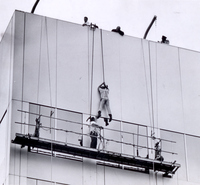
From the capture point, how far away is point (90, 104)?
1327 centimetres

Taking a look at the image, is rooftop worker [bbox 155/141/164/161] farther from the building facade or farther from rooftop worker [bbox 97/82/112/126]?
rooftop worker [bbox 97/82/112/126]

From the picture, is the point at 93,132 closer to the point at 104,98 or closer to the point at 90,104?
the point at 90,104

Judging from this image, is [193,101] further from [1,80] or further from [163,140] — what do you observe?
[1,80]

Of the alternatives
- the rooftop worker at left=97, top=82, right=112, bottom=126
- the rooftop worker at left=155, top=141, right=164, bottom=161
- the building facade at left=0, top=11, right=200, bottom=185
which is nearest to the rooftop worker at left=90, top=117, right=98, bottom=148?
the building facade at left=0, top=11, right=200, bottom=185

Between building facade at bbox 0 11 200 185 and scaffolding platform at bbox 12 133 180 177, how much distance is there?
0.6 inches

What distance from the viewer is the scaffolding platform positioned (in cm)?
1255

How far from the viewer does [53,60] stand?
13312mm

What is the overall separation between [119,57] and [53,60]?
1.08 meters

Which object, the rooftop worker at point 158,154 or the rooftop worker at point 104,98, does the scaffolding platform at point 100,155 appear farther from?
the rooftop worker at point 104,98

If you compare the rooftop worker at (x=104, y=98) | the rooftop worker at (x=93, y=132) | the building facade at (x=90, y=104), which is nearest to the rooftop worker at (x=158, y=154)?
the building facade at (x=90, y=104)

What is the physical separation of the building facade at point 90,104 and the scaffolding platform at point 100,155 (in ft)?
0.05

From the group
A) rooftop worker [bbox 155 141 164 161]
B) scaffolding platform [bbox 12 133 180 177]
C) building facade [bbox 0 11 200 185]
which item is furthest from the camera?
rooftop worker [bbox 155 141 164 161]

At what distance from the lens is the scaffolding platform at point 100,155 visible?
41.2 ft

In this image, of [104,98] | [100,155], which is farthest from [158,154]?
[104,98]
